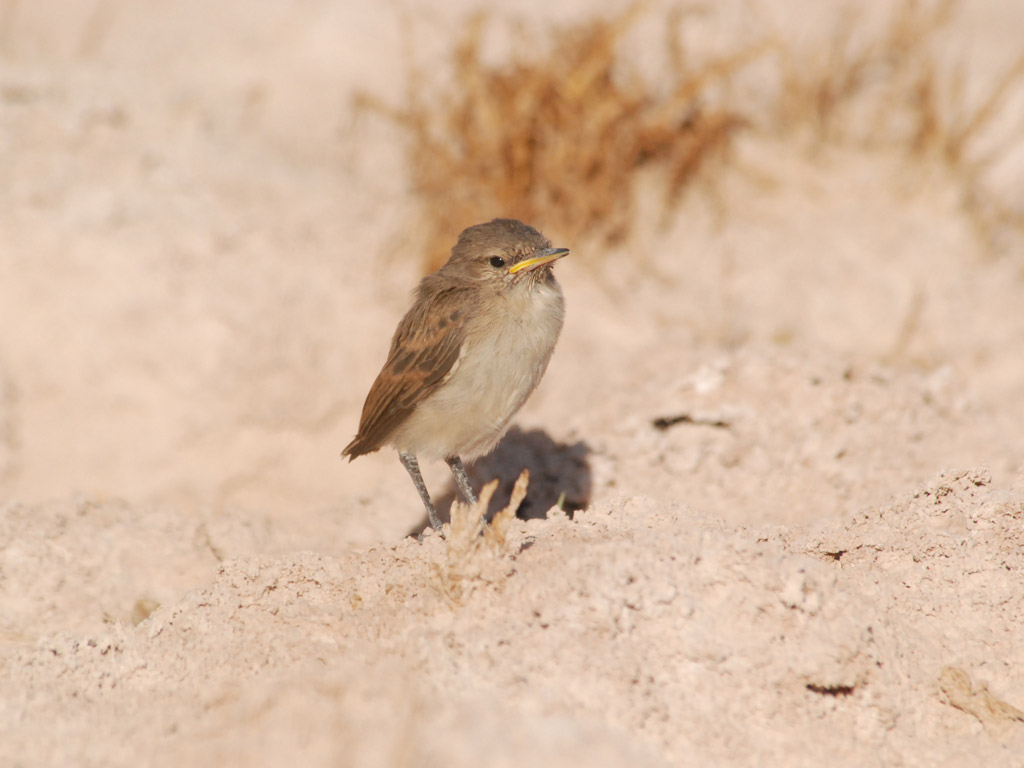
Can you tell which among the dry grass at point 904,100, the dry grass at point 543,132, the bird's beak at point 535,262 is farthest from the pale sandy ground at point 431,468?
the bird's beak at point 535,262

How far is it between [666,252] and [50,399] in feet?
16.7

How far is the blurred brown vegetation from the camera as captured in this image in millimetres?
7789

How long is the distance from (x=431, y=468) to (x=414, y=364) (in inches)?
68.4

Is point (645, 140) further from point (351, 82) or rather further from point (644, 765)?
point (644, 765)

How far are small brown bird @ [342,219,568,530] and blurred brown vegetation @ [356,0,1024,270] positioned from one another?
8.75ft

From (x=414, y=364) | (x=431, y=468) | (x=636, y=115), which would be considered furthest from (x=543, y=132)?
(x=414, y=364)

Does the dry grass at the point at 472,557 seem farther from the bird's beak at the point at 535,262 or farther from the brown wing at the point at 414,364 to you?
the bird's beak at the point at 535,262

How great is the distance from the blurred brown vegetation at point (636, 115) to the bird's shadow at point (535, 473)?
7.13 ft

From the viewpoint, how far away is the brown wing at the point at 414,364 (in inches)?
189

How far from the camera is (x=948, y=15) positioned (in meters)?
8.21

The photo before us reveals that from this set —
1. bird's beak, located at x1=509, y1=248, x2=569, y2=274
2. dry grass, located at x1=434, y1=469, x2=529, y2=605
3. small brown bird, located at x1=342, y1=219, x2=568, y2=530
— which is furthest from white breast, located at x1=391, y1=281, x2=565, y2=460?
dry grass, located at x1=434, y1=469, x2=529, y2=605

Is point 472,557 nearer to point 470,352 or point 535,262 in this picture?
point 470,352

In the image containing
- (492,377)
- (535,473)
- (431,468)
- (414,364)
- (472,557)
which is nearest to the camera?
(472,557)

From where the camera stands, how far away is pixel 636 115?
802 cm
